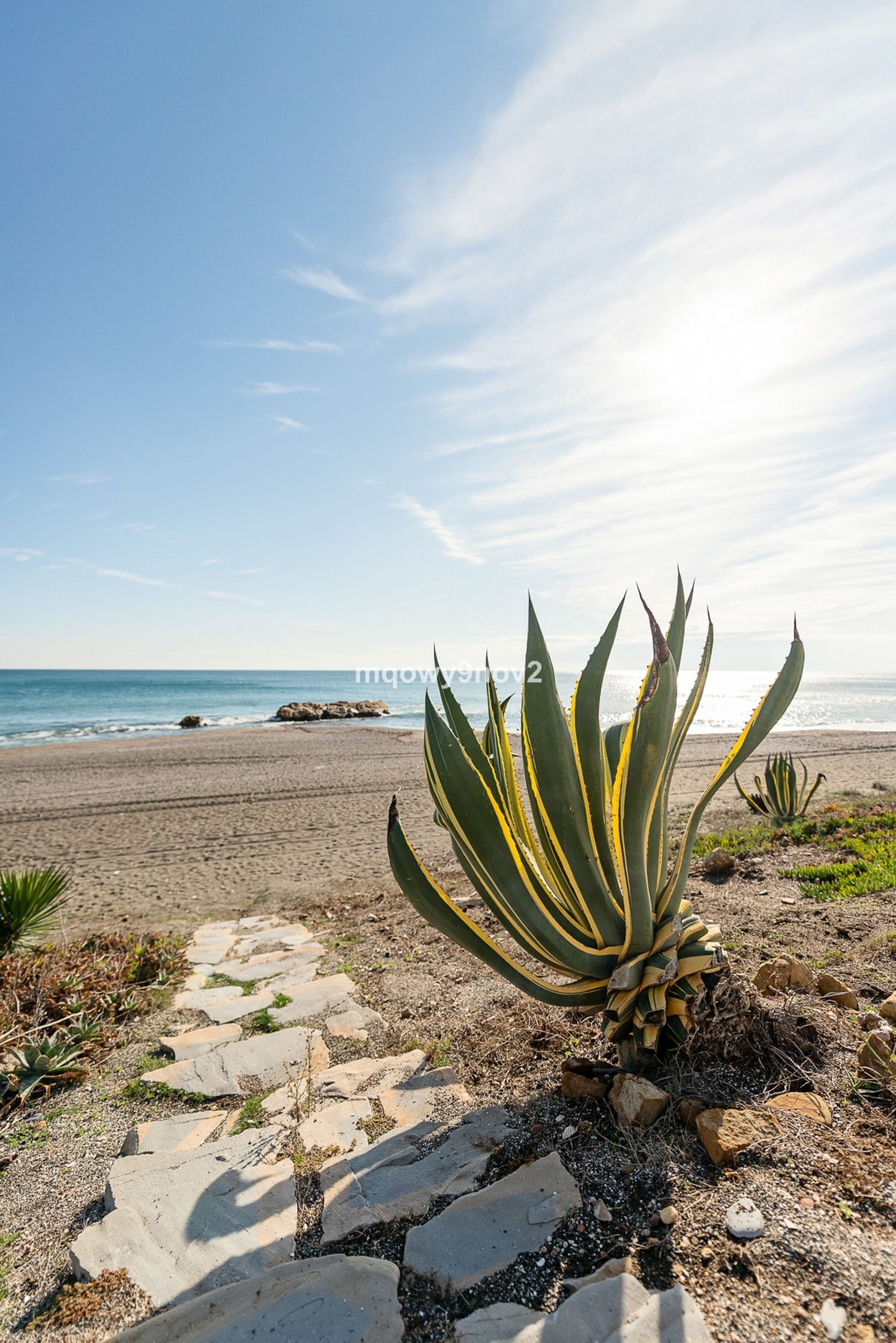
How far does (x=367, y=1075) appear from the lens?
8.22 feet

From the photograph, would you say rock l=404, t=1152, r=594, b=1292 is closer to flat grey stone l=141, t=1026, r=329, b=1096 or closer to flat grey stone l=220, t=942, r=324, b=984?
flat grey stone l=141, t=1026, r=329, b=1096

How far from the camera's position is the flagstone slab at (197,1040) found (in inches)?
113

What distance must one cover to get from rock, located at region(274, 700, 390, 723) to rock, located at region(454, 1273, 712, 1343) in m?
30.7

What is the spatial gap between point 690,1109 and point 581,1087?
1.09 ft

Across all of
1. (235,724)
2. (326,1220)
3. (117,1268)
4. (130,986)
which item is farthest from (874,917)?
(235,724)

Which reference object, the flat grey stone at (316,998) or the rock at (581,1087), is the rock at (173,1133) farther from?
the rock at (581,1087)

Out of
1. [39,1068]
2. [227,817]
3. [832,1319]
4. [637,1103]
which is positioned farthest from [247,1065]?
[227,817]

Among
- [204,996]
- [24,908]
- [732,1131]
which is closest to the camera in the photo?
[732,1131]

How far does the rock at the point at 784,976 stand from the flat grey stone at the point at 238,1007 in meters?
2.31

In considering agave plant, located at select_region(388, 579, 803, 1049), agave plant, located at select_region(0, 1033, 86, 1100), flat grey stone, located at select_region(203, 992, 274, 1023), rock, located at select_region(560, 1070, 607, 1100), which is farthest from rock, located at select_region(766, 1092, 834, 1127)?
agave plant, located at select_region(0, 1033, 86, 1100)

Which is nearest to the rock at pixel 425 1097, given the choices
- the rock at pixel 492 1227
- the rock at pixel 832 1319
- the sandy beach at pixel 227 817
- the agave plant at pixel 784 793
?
the rock at pixel 492 1227

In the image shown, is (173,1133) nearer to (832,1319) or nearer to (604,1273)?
(604,1273)

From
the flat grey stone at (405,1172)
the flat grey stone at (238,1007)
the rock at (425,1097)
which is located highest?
the flat grey stone at (405,1172)

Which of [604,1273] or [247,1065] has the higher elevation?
[604,1273]
